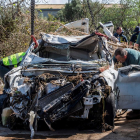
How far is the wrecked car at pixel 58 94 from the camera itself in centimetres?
481

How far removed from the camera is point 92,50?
7.09 m

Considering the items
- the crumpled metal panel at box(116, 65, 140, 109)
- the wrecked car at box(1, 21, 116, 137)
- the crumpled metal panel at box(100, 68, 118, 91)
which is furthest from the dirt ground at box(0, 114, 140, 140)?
the crumpled metal panel at box(100, 68, 118, 91)

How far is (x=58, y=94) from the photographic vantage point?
496 centimetres

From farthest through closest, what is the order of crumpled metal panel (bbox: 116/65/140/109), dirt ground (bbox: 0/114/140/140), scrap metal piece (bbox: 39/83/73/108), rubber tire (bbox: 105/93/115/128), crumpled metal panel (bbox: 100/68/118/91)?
crumpled metal panel (bbox: 116/65/140/109)
crumpled metal panel (bbox: 100/68/118/91)
rubber tire (bbox: 105/93/115/128)
scrap metal piece (bbox: 39/83/73/108)
dirt ground (bbox: 0/114/140/140)

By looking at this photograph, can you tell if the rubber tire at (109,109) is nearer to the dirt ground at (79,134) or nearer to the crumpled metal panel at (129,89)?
the dirt ground at (79,134)

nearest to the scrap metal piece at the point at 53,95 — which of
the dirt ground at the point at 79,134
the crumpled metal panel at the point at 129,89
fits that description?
the dirt ground at the point at 79,134

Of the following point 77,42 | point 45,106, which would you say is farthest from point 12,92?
point 77,42

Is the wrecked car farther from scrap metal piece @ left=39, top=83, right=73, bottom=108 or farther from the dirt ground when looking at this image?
the dirt ground

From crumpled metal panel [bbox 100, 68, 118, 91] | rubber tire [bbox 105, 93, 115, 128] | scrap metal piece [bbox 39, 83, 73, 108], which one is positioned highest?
crumpled metal panel [bbox 100, 68, 118, 91]

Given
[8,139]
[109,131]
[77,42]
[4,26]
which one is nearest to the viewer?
[8,139]

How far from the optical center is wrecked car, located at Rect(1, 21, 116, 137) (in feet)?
15.8

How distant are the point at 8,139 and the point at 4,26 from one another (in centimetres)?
751

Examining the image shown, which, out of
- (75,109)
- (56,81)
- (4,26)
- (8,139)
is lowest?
(8,139)

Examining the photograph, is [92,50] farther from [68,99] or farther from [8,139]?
[8,139]
